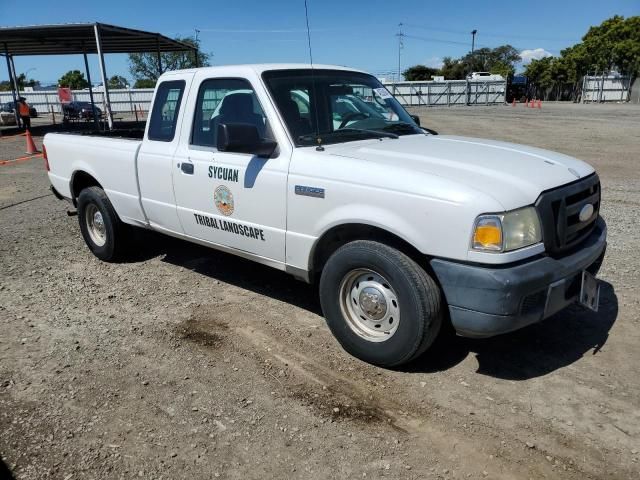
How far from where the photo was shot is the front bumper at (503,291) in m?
2.87

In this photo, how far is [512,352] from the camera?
12.4ft

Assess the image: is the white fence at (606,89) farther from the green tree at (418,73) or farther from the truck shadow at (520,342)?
the truck shadow at (520,342)

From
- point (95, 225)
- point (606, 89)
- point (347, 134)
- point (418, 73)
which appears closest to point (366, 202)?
point (347, 134)

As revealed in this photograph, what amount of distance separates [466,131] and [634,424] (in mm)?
18720

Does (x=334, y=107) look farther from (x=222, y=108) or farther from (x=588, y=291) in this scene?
(x=588, y=291)

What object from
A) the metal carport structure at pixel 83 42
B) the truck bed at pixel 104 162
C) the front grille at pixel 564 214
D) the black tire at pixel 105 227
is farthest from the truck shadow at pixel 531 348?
the metal carport structure at pixel 83 42

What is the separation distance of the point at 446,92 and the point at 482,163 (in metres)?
44.6

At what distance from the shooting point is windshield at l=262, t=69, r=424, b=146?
12.9ft

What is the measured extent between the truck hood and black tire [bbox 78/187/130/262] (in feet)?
9.58

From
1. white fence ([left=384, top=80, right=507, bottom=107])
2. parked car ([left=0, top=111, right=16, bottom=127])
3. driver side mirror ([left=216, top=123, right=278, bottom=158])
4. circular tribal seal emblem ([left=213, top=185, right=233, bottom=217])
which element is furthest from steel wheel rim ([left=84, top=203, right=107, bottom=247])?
white fence ([left=384, top=80, right=507, bottom=107])

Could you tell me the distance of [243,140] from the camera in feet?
11.9

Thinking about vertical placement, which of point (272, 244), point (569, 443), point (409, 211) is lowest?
point (569, 443)

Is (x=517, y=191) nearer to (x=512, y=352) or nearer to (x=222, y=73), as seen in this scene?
(x=512, y=352)

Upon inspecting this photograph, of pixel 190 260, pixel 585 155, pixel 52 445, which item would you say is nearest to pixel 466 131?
pixel 585 155
